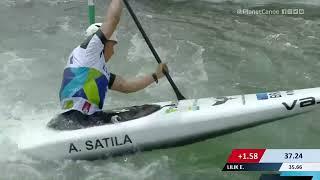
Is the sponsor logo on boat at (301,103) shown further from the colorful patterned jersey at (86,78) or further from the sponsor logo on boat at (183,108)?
the colorful patterned jersey at (86,78)

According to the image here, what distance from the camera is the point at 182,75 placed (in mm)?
7262

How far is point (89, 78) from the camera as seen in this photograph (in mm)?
4910

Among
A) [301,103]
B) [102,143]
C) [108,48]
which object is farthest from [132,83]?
[301,103]

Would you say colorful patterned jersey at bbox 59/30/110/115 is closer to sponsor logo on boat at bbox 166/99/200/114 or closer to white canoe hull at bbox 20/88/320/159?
white canoe hull at bbox 20/88/320/159

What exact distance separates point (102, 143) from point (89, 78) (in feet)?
2.02

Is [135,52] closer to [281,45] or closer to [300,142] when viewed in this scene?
[281,45]

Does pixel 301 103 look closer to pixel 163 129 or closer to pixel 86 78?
pixel 163 129

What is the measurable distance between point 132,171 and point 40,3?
7274 millimetres

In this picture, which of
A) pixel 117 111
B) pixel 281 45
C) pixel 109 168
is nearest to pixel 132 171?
pixel 109 168

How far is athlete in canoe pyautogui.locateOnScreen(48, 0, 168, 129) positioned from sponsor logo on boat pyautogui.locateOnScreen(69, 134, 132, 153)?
168 mm

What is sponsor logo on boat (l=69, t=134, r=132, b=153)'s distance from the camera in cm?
501

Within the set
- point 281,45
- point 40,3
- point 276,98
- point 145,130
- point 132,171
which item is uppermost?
point 40,3

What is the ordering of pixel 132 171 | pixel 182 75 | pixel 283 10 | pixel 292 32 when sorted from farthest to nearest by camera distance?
pixel 283 10 < pixel 292 32 < pixel 182 75 < pixel 132 171
